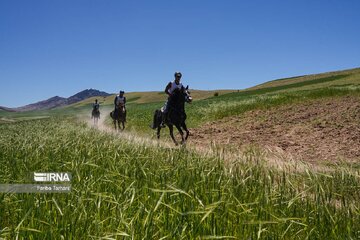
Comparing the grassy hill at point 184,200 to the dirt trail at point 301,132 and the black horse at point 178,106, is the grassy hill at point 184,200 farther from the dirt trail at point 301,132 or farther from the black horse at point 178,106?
the black horse at point 178,106

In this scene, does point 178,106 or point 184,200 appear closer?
point 184,200

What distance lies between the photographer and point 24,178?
5.15 m

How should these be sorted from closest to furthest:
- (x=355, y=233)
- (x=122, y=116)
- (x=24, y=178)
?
(x=355, y=233), (x=24, y=178), (x=122, y=116)

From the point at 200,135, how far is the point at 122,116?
18.5ft

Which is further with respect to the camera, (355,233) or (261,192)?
(261,192)

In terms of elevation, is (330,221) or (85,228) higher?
(85,228)

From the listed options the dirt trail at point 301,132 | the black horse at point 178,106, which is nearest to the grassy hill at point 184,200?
the dirt trail at point 301,132

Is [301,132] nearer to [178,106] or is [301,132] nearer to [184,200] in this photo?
[178,106]

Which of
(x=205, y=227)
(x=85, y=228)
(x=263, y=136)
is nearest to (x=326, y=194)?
(x=205, y=227)

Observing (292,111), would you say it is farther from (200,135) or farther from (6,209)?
(6,209)

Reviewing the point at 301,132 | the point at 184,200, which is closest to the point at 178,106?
the point at 301,132

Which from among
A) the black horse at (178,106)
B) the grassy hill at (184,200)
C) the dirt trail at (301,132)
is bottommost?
the dirt trail at (301,132)

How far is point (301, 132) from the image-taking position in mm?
17422

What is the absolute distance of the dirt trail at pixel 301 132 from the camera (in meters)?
13.1
